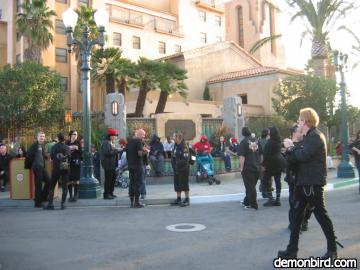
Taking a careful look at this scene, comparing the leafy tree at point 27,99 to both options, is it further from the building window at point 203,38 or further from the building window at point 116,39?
the building window at point 203,38

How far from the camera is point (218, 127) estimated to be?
21.2 m

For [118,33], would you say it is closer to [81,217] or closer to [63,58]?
[63,58]

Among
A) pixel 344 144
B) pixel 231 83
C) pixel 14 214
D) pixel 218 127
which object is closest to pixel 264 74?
pixel 231 83

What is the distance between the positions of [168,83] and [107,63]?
14.6ft

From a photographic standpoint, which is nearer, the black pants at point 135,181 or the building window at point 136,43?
the black pants at point 135,181

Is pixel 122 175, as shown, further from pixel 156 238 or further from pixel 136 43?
pixel 136 43

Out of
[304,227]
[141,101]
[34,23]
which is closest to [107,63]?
[141,101]

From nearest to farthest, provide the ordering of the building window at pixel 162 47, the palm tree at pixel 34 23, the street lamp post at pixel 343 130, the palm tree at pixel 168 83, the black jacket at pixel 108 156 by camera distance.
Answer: the black jacket at pixel 108 156 < the street lamp post at pixel 343 130 < the palm tree at pixel 168 83 < the palm tree at pixel 34 23 < the building window at pixel 162 47

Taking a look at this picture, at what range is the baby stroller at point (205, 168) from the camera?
1467cm

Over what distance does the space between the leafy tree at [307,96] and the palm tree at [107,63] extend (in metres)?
11.5

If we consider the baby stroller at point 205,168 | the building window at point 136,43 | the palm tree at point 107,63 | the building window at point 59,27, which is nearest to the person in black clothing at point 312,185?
the baby stroller at point 205,168

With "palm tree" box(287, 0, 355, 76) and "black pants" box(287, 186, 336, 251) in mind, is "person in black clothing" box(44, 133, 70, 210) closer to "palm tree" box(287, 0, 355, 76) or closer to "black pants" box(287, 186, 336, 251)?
"black pants" box(287, 186, 336, 251)

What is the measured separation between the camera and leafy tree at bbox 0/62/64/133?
17594 mm

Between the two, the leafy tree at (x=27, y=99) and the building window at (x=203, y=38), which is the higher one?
the building window at (x=203, y=38)
